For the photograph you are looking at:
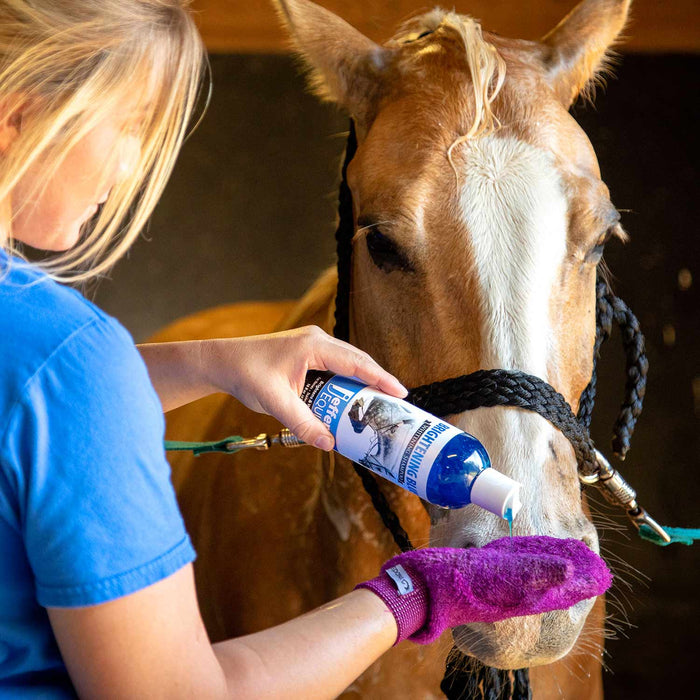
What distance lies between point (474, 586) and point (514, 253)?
43cm

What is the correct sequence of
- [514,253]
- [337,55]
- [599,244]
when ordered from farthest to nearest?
[337,55]
[599,244]
[514,253]

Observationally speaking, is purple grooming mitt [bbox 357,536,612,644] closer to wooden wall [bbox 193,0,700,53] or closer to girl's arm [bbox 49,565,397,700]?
girl's arm [bbox 49,565,397,700]

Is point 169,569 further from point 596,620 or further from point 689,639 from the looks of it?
point 689,639

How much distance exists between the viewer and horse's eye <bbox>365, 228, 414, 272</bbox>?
3.27ft

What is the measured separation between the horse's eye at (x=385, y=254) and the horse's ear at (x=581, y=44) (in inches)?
14.9

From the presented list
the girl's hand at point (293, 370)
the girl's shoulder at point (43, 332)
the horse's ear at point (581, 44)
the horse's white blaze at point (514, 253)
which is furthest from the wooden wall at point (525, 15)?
the girl's shoulder at point (43, 332)

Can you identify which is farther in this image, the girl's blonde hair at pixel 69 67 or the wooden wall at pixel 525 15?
the wooden wall at pixel 525 15

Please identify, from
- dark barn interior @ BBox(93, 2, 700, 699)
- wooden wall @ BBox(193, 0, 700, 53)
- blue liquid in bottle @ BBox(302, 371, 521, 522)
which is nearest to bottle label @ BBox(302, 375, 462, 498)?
blue liquid in bottle @ BBox(302, 371, 521, 522)

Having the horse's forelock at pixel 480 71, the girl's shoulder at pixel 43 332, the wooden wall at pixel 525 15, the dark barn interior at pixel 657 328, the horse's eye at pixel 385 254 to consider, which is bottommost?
the dark barn interior at pixel 657 328

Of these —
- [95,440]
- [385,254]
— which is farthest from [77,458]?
[385,254]

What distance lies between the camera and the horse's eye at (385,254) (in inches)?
39.3

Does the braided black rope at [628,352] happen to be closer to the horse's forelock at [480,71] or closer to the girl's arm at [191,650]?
the horse's forelock at [480,71]

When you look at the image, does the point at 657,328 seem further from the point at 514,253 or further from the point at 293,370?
the point at 293,370

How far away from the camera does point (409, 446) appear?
0.80 metres
